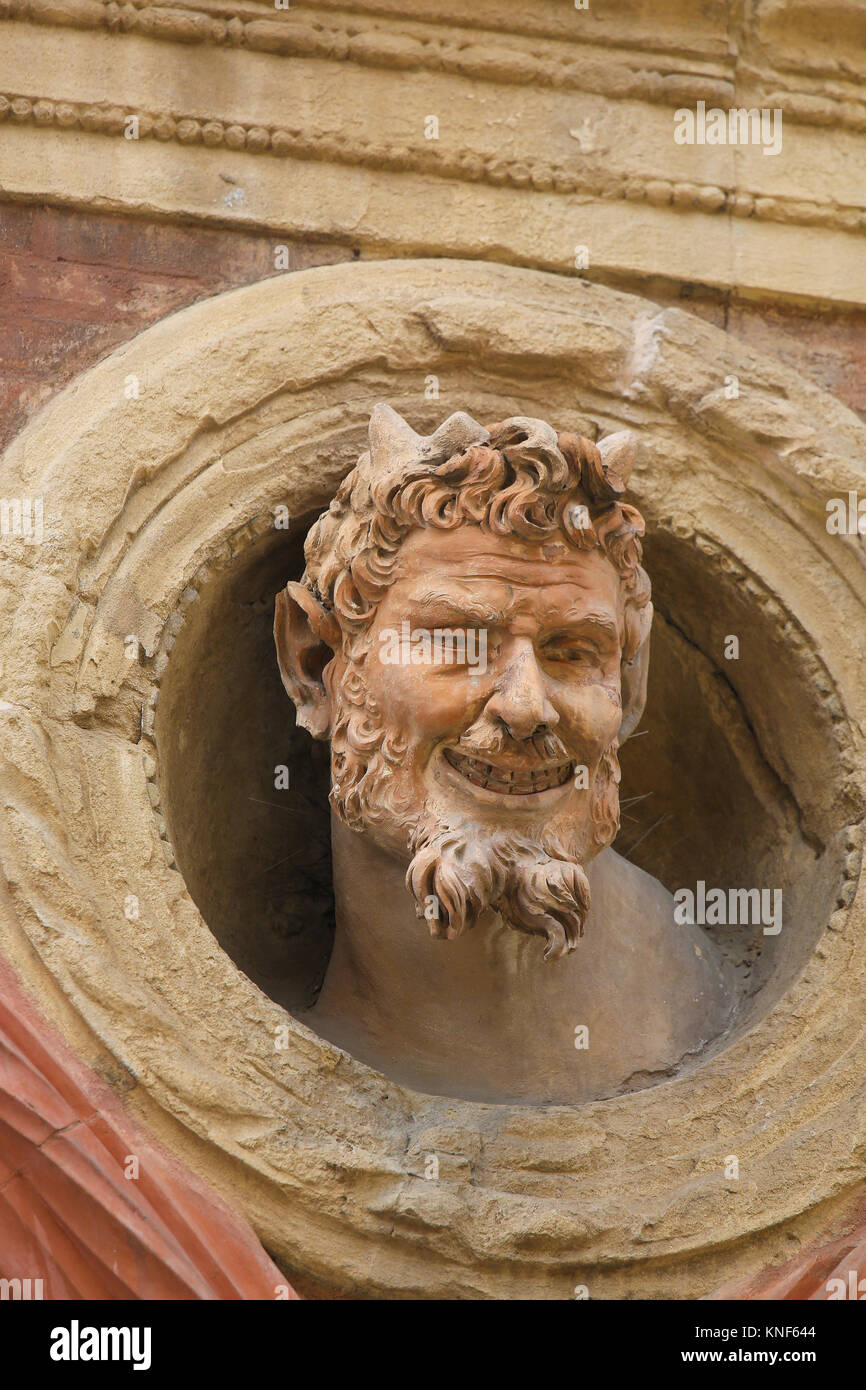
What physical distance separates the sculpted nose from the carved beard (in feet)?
0.18

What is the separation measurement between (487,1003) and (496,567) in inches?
45.4

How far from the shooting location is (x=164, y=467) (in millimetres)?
5379

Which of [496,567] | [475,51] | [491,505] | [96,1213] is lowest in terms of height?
[96,1213]

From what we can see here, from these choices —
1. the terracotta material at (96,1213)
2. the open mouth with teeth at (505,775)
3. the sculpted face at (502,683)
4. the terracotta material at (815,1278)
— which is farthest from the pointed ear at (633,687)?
the terracotta material at (96,1213)

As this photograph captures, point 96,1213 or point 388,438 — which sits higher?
point 388,438

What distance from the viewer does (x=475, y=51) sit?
592 cm

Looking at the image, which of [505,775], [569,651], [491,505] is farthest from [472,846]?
[491,505]

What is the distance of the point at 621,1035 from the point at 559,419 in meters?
1.67

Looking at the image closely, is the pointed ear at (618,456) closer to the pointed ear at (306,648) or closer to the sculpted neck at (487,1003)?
the pointed ear at (306,648)

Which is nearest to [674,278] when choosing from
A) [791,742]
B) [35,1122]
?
[791,742]

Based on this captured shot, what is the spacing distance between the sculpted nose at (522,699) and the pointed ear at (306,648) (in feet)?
2.01

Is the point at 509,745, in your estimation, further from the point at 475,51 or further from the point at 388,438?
the point at 475,51

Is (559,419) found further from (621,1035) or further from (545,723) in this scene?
(621,1035)

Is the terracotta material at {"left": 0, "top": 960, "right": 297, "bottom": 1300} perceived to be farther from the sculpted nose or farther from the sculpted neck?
the sculpted nose
